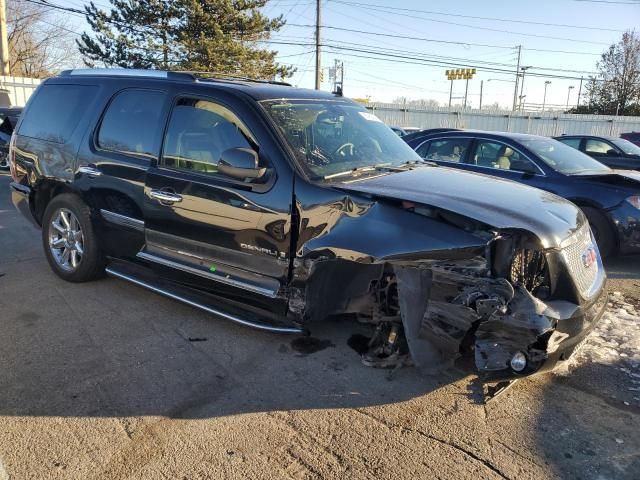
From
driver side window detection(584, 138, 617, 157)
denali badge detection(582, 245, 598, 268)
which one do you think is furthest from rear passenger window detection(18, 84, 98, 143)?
driver side window detection(584, 138, 617, 157)

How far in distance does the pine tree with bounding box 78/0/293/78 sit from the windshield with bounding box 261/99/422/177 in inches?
951

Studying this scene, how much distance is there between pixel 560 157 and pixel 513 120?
2990 centimetres

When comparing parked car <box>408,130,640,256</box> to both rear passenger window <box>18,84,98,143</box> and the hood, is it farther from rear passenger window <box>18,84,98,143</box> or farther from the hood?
rear passenger window <box>18,84,98,143</box>

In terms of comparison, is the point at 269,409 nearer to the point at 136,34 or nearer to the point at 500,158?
the point at 500,158

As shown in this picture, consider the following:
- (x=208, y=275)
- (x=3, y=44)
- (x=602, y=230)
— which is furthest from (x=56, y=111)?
(x=3, y=44)

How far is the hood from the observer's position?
3072 mm

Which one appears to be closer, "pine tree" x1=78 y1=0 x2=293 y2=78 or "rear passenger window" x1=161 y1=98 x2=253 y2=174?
"rear passenger window" x1=161 y1=98 x2=253 y2=174

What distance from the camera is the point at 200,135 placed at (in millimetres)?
4066

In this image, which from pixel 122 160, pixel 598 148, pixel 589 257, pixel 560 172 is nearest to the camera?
pixel 589 257

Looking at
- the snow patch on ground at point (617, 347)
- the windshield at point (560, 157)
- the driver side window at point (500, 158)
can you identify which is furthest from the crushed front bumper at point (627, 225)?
the snow patch on ground at point (617, 347)

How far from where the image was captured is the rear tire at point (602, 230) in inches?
244

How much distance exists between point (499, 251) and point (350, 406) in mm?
1270

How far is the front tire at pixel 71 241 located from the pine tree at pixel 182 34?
2356 cm

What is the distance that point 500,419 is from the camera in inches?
119
